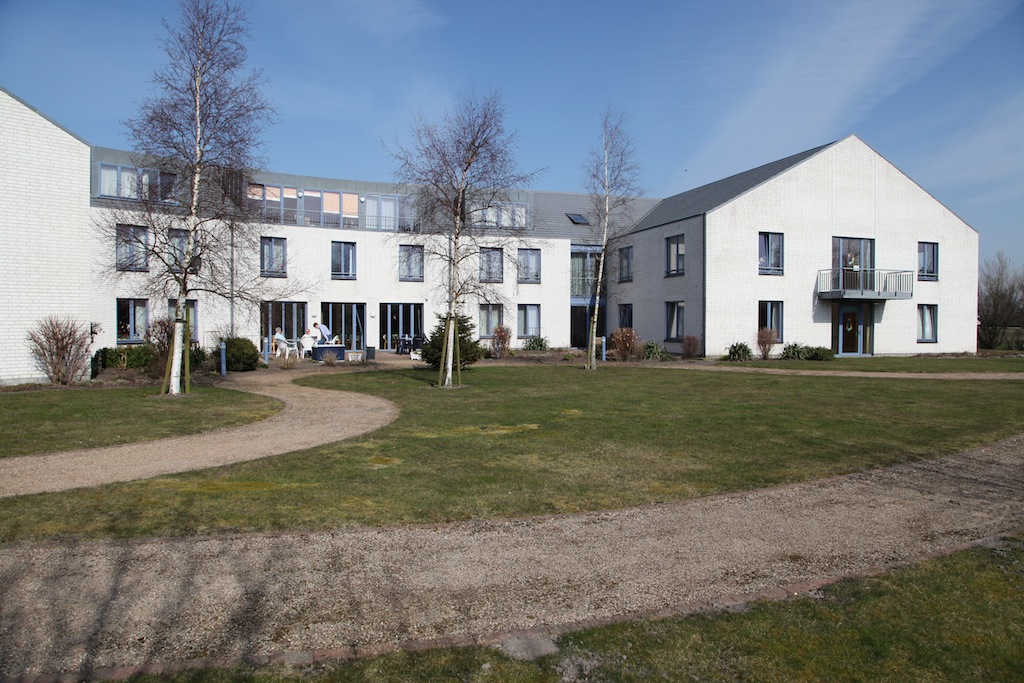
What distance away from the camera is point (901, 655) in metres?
3.56

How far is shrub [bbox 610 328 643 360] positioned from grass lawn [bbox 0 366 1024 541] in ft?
38.2

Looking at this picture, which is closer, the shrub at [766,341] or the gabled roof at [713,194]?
the shrub at [766,341]

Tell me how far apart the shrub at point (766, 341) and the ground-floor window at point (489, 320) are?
12.1m

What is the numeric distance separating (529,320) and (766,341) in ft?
37.9

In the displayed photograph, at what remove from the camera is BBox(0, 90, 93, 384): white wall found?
16.0 meters

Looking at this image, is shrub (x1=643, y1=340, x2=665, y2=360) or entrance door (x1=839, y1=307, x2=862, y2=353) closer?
shrub (x1=643, y1=340, x2=665, y2=360)

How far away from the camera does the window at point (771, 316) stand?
96.6 feet

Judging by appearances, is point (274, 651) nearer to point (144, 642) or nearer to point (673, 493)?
point (144, 642)

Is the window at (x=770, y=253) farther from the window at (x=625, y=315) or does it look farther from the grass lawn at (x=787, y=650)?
the grass lawn at (x=787, y=650)

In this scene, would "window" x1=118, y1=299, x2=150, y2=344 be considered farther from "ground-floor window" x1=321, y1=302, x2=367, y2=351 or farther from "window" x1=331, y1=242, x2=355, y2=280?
"window" x1=331, y1=242, x2=355, y2=280

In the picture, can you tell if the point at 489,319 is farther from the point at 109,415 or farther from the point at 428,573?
the point at 428,573

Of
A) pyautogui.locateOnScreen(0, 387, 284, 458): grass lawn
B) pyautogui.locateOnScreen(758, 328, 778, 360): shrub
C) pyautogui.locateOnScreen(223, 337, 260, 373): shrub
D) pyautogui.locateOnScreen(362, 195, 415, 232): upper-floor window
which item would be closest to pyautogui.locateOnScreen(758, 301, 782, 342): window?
pyautogui.locateOnScreen(758, 328, 778, 360): shrub

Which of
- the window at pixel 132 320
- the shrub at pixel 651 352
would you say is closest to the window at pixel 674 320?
the shrub at pixel 651 352

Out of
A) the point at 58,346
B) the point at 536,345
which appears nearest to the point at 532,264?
the point at 536,345
